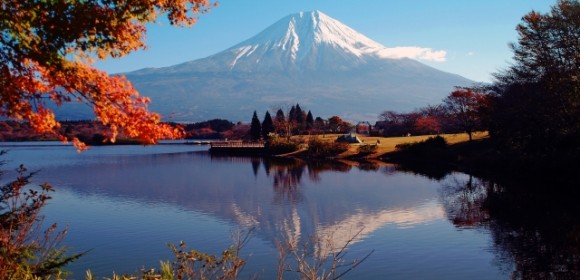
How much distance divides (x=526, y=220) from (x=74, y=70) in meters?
17.0

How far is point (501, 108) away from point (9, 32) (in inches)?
1328

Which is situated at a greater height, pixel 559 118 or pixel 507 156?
pixel 559 118

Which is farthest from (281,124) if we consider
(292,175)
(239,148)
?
(292,175)

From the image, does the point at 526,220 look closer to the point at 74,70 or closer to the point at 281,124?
the point at 74,70

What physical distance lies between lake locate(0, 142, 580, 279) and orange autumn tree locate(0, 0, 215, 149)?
3.09 metres

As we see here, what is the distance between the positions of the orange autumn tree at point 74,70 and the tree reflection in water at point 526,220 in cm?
982

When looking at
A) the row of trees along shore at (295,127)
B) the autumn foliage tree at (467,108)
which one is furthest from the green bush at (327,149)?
the row of trees along shore at (295,127)

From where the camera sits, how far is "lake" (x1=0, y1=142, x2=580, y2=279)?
43.4ft

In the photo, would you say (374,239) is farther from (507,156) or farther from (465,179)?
(507,156)

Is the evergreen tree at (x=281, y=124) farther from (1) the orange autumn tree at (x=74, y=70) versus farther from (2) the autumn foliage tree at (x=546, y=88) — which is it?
(1) the orange autumn tree at (x=74, y=70)

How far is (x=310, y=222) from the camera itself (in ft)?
61.7

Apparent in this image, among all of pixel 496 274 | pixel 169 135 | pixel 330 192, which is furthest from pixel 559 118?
pixel 169 135

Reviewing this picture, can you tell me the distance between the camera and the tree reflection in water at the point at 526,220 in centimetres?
1279

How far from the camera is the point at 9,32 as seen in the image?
18.3 ft
